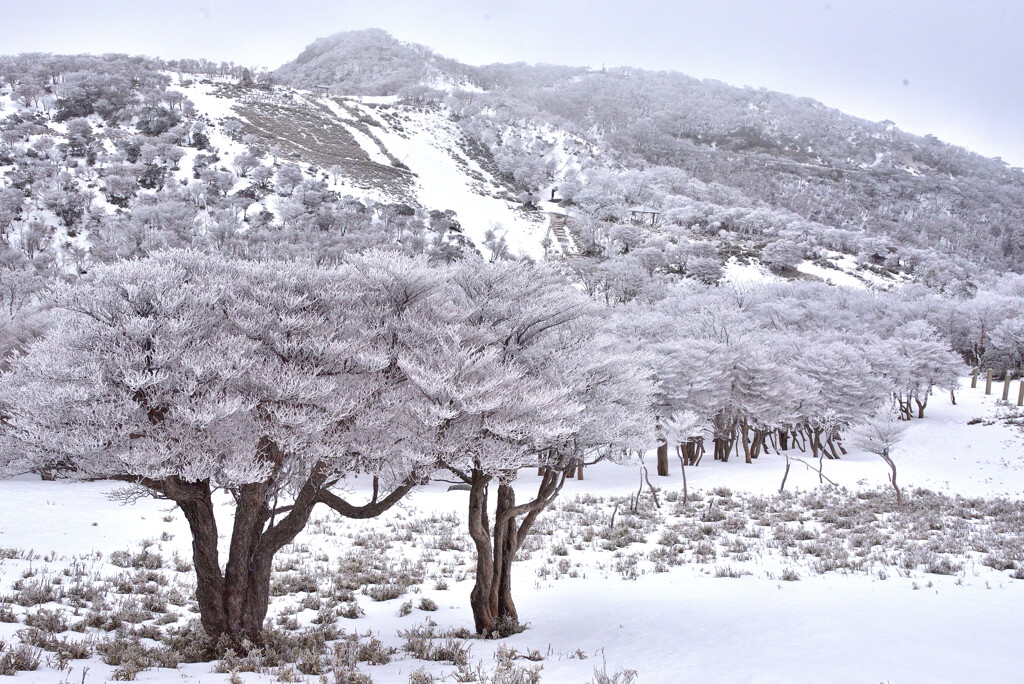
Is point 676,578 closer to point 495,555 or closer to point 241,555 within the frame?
point 495,555

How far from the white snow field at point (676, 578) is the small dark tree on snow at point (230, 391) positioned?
7.37 ft

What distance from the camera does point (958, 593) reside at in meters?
10.6

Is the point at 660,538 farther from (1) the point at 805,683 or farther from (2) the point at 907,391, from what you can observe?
(2) the point at 907,391

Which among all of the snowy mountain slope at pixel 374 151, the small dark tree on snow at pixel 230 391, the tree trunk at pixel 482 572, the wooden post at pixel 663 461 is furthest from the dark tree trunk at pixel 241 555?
the snowy mountain slope at pixel 374 151

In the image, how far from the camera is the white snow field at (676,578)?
24.6 feet

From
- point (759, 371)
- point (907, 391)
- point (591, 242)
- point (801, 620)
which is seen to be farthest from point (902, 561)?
point (591, 242)

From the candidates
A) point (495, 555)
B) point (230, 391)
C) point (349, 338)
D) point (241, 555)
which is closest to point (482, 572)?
point (495, 555)

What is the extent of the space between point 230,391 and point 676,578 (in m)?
11.1

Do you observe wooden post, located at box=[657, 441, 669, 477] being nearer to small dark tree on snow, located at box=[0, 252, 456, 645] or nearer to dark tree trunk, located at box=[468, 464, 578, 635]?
dark tree trunk, located at box=[468, 464, 578, 635]

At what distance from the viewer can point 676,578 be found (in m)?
14.2

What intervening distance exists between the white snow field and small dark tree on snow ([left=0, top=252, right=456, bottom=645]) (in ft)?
7.37

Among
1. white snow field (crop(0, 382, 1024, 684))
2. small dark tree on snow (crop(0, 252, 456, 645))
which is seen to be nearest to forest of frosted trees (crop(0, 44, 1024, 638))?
small dark tree on snow (crop(0, 252, 456, 645))

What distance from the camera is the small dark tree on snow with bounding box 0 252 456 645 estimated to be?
7.44 meters

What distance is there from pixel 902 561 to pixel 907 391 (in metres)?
40.6
